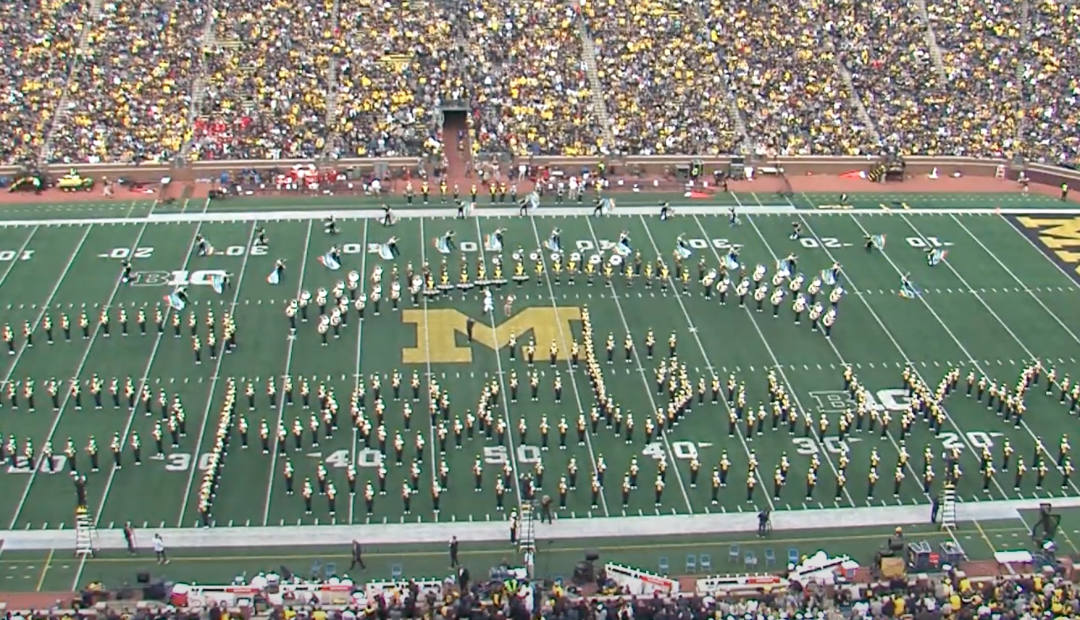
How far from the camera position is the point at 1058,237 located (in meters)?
39.1

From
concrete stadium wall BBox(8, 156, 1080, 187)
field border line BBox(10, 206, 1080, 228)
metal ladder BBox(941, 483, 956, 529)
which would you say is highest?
concrete stadium wall BBox(8, 156, 1080, 187)

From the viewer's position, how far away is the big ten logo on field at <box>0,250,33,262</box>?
35719 millimetres

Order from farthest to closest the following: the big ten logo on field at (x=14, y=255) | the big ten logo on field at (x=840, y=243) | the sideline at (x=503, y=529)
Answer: the big ten logo on field at (x=840, y=243), the big ten logo on field at (x=14, y=255), the sideline at (x=503, y=529)

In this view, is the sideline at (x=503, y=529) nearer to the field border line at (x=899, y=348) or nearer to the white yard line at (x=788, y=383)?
the white yard line at (x=788, y=383)

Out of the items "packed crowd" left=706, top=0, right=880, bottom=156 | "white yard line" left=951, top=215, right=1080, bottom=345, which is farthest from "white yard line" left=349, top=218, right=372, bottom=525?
"white yard line" left=951, top=215, right=1080, bottom=345

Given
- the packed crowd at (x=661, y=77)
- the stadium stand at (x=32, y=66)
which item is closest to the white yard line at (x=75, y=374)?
the stadium stand at (x=32, y=66)

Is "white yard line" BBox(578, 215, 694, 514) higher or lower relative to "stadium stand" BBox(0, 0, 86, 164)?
lower

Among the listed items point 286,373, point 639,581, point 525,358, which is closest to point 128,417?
point 286,373

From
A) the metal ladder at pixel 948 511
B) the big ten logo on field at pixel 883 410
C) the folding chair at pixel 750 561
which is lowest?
the folding chair at pixel 750 561

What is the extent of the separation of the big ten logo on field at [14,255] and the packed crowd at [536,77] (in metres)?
7.40

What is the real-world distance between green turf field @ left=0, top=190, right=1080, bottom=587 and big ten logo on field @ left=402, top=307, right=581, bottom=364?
0.23 ft

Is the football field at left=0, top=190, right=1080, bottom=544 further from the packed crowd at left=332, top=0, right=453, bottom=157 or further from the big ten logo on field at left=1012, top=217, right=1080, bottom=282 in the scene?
the packed crowd at left=332, top=0, right=453, bottom=157

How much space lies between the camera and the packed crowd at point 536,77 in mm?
44906

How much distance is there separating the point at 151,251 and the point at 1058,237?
2496 centimetres
